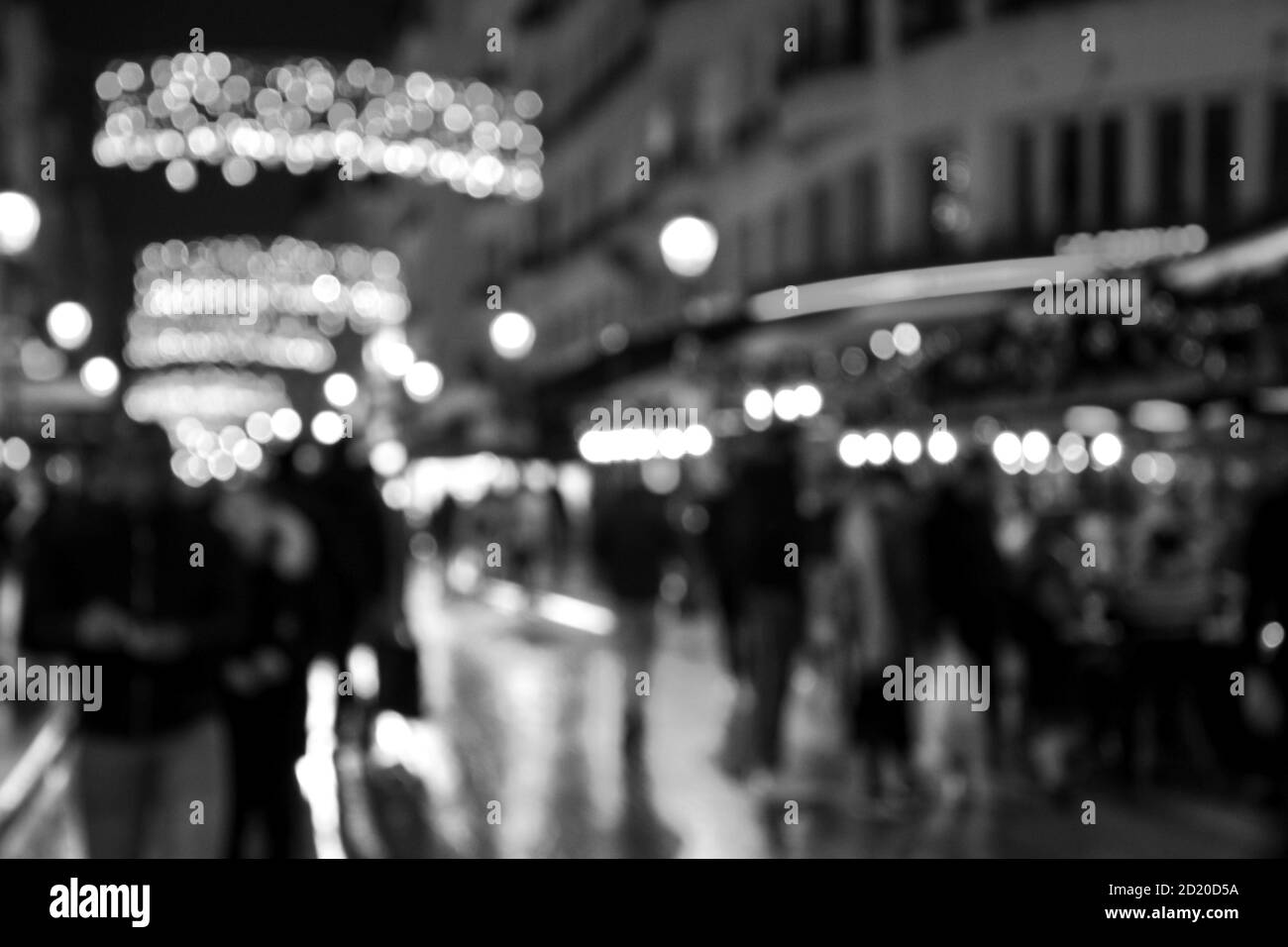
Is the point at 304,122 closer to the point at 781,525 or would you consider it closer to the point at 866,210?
the point at 781,525

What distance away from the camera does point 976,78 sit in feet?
74.4

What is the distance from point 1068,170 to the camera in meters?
22.3

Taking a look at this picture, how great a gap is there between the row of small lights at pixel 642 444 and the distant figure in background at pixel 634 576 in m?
8.50

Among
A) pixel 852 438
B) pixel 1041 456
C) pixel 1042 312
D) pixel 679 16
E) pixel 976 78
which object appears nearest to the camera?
pixel 1042 312

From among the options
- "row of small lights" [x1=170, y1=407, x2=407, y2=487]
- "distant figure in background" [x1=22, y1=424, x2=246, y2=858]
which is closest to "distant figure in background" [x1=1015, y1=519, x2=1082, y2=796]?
"row of small lights" [x1=170, y1=407, x2=407, y2=487]

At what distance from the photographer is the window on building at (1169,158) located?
21.1m

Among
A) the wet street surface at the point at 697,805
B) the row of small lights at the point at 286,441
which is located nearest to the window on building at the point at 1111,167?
the row of small lights at the point at 286,441

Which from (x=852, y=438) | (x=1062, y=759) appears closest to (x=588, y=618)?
(x=852, y=438)

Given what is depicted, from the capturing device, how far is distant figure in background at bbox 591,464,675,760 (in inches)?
385

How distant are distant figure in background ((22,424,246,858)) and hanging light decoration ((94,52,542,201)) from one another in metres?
9.70

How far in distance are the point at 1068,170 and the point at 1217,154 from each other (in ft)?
7.07

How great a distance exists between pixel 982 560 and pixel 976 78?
1479 cm

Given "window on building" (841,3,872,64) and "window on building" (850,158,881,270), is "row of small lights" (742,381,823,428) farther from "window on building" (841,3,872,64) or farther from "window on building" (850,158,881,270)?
"window on building" (841,3,872,64)
